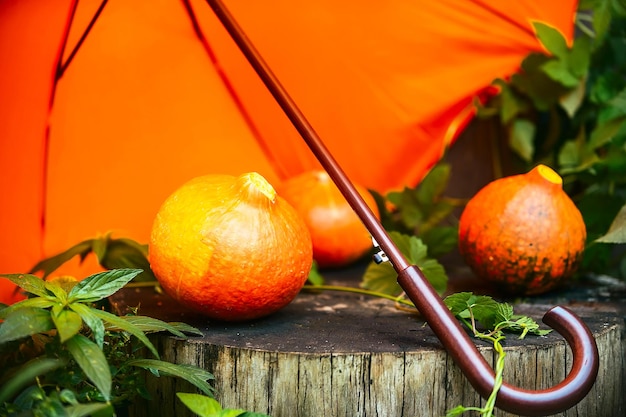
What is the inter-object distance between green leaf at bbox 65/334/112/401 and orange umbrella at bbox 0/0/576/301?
2.08 ft

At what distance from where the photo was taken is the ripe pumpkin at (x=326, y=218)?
1850mm

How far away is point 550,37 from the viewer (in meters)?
1.89

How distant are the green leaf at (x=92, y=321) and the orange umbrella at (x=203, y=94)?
23.1 inches

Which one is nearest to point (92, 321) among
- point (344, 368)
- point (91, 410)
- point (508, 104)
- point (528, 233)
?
point (91, 410)

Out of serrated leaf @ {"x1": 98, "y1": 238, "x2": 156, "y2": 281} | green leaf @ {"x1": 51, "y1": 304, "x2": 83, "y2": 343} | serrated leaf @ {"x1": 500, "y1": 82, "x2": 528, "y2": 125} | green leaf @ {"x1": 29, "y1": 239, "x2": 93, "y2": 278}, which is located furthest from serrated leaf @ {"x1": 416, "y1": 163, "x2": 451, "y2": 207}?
A: green leaf @ {"x1": 51, "y1": 304, "x2": 83, "y2": 343}

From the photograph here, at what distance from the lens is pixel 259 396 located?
4.10 ft

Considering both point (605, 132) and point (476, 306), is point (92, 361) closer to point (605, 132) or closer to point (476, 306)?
point (476, 306)

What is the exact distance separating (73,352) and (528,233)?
35.3 inches

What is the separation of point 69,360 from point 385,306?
0.64 metres

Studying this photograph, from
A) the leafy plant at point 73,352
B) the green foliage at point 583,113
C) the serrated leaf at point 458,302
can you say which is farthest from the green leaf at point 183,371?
the green foliage at point 583,113

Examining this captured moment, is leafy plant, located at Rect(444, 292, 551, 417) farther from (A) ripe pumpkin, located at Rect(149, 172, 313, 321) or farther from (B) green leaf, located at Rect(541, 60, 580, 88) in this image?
(B) green leaf, located at Rect(541, 60, 580, 88)

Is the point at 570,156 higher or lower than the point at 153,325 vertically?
higher

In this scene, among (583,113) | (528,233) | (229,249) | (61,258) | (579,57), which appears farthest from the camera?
(583,113)

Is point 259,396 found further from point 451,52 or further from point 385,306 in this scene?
point 451,52
